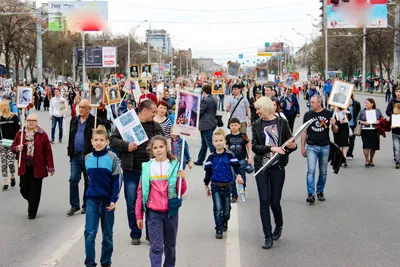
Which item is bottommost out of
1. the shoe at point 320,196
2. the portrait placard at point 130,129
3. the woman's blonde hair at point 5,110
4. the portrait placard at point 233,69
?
the shoe at point 320,196

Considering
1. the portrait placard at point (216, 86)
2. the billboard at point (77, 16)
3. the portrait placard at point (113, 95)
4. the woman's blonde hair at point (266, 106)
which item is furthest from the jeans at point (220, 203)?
the billboard at point (77, 16)

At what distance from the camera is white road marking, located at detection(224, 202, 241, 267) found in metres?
6.49

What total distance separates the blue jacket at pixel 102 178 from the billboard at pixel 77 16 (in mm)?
55587

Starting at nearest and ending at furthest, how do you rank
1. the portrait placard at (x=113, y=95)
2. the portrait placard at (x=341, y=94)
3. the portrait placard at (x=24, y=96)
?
the portrait placard at (x=341, y=94)
the portrait placard at (x=113, y=95)
the portrait placard at (x=24, y=96)

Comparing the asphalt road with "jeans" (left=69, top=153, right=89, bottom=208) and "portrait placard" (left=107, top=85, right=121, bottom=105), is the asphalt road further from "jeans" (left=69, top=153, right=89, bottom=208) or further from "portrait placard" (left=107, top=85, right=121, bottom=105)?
"portrait placard" (left=107, top=85, right=121, bottom=105)

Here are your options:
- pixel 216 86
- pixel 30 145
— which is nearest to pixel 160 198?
pixel 30 145

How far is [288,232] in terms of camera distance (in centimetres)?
782

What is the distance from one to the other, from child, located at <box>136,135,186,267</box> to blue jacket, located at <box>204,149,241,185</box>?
6.10ft

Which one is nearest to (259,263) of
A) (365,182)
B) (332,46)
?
(365,182)

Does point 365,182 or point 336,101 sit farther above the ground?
point 336,101

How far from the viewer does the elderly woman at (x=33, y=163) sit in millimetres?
8953

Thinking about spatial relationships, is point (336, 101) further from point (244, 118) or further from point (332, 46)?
point (332, 46)

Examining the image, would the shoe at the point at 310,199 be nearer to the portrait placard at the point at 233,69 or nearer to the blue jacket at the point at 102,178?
the blue jacket at the point at 102,178

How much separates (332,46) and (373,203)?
215 ft
